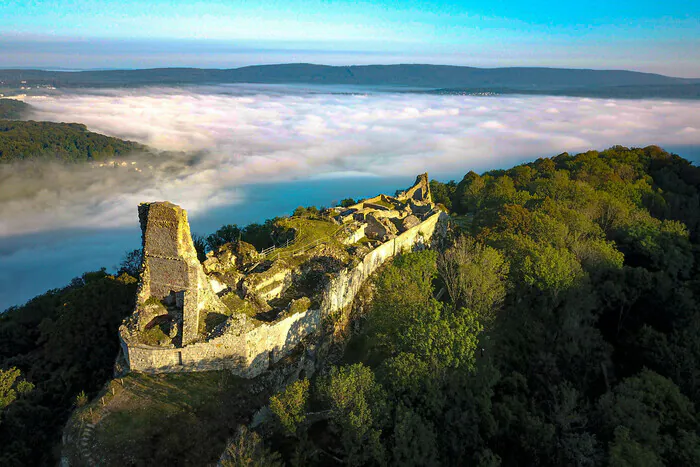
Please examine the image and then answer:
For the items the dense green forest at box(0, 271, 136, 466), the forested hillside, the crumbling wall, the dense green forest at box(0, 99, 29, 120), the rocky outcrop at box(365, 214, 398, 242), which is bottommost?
the dense green forest at box(0, 271, 136, 466)

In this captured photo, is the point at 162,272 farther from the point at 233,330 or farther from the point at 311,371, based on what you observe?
the point at 311,371

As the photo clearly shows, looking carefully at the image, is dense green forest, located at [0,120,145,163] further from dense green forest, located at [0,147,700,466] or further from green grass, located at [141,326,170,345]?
green grass, located at [141,326,170,345]

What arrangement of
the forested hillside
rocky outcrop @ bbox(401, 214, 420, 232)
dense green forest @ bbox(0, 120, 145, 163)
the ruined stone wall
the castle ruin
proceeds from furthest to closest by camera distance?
1. dense green forest @ bbox(0, 120, 145, 163)
2. rocky outcrop @ bbox(401, 214, 420, 232)
3. the castle ruin
4. the ruined stone wall
5. the forested hillside

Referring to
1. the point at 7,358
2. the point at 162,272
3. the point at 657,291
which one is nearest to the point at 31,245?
the point at 7,358

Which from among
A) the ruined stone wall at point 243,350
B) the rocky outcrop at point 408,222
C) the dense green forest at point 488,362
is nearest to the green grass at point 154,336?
the ruined stone wall at point 243,350

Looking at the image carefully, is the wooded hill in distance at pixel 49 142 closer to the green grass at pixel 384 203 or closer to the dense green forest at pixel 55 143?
the dense green forest at pixel 55 143

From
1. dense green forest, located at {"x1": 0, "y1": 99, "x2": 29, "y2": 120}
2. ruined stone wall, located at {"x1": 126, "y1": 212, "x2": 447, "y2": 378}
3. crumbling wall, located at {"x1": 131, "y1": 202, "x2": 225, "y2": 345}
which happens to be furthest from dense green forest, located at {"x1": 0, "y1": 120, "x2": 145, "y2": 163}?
ruined stone wall, located at {"x1": 126, "y1": 212, "x2": 447, "y2": 378}
